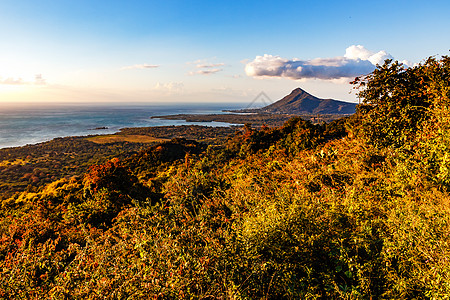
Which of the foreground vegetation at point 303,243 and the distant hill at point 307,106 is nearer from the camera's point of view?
the foreground vegetation at point 303,243

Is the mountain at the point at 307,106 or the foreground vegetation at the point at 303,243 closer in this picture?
the foreground vegetation at the point at 303,243

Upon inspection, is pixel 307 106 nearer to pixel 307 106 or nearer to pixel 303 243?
pixel 307 106

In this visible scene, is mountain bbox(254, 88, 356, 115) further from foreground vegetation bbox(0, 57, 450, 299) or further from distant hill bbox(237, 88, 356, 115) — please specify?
foreground vegetation bbox(0, 57, 450, 299)

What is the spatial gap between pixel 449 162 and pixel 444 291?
2.85 meters

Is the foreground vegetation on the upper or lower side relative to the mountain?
lower

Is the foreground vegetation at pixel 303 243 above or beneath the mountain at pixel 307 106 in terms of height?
beneath

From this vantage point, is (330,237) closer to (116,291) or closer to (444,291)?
(444,291)

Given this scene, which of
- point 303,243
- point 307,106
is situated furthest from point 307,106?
point 303,243

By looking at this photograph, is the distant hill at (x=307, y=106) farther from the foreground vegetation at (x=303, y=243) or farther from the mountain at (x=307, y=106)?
the foreground vegetation at (x=303, y=243)

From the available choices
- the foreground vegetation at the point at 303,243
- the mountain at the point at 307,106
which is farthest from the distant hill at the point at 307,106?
the foreground vegetation at the point at 303,243

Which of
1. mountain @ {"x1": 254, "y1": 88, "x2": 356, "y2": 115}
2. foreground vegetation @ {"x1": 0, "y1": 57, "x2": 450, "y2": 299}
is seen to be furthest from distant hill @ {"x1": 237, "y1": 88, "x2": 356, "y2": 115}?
foreground vegetation @ {"x1": 0, "y1": 57, "x2": 450, "y2": 299}

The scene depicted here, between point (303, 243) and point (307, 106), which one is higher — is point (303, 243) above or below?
below

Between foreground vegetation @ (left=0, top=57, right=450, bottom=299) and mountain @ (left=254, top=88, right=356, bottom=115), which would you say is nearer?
foreground vegetation @ (left=0, top=57, right=450, bottom=299)

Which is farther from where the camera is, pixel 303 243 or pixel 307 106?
pixel 307 106
